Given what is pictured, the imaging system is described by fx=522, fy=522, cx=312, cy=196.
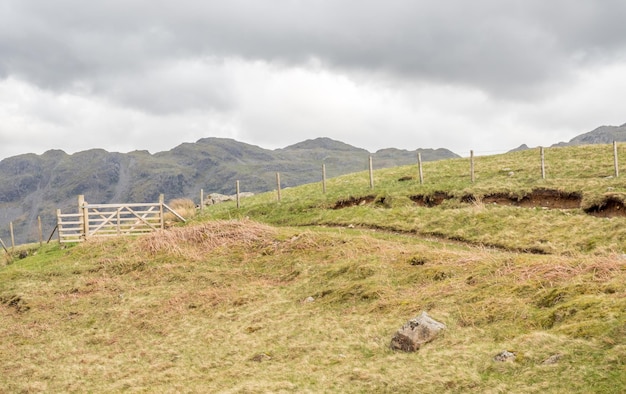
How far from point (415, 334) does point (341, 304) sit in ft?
15.9

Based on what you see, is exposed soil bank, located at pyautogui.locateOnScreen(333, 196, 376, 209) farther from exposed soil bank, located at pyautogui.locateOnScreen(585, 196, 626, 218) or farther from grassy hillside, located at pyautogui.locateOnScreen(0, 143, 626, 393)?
exposed soil bank, located at pyautogui.locateOnScreen(585, 196, 626, 218)

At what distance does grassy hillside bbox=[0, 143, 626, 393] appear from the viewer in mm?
10398

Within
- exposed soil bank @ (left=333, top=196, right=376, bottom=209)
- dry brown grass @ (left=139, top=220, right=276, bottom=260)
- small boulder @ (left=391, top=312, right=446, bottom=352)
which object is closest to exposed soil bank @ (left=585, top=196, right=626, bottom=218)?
exposed soil bank @ (left=333, top=196, right=376, bottom=209)

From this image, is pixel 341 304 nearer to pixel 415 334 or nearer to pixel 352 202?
pixel 415 334

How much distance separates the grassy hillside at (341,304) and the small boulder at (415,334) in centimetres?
31

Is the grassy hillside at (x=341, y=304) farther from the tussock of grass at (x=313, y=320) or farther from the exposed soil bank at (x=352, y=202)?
the exposed soil bank at (x=352, y=202)

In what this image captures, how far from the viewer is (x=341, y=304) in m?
16.7

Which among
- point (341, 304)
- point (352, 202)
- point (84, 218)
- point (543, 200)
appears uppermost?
point (352, 202)

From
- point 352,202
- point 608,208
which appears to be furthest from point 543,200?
point 352,202

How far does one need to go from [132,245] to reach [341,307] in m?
16.3

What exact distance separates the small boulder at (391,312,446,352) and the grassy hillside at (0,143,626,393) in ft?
1.02

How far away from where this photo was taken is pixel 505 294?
13.8 metres

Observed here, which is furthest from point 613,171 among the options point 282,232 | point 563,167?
point 282,232

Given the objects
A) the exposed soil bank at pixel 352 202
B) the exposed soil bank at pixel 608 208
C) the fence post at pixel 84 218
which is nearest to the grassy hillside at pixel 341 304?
the exposed soil bank at pixel 608 208
